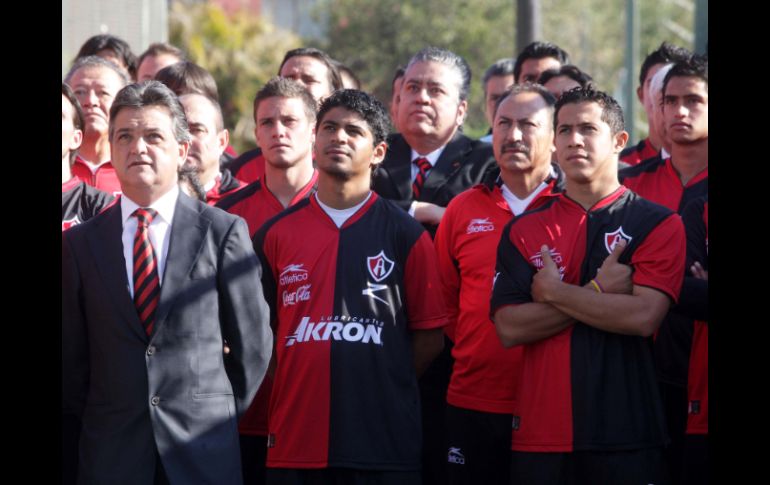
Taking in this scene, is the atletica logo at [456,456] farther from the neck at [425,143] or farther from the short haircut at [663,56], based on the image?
the short haircut at [663,56]

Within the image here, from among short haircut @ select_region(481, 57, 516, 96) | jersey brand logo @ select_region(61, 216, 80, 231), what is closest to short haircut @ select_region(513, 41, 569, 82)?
short haircut @ select_region(481, 57, 516, 96)

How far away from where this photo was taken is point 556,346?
494 centimetres

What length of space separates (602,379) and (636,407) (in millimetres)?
186

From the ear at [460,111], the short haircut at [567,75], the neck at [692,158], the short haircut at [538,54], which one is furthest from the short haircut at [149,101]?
the short haircut at [538,54]

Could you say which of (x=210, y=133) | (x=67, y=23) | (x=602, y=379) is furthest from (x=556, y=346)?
(x=67, y=23)

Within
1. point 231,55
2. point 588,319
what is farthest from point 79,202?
Result: point 231,55

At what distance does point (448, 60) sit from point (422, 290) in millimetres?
2177

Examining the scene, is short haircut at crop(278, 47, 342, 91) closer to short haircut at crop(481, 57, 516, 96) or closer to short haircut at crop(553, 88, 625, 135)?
short haircut at crop(481, 57, 516, 96)

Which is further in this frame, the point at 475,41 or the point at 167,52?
the point at 475,41

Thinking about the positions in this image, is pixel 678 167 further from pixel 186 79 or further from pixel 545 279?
pixel 186 79

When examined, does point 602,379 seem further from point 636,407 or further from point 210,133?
point 210,133

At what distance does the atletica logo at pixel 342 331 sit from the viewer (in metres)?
5.01

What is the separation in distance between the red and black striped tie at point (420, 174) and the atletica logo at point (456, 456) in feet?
5.08
